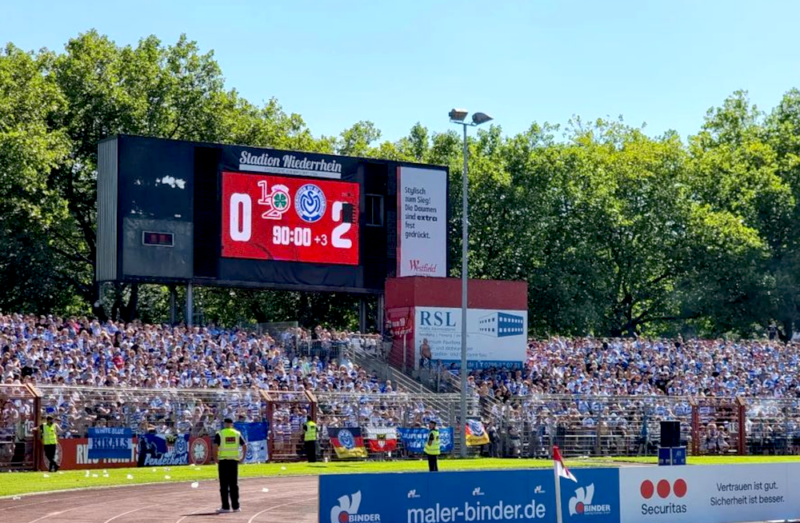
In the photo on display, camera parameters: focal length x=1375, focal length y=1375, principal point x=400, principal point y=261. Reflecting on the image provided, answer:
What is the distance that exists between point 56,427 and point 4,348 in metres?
4.17

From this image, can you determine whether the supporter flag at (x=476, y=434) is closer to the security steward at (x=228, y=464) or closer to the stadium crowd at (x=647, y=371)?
the stadium crowd at (x=647, y=371)

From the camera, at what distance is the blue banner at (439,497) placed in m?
20.8

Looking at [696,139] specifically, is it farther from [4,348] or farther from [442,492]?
[442,492]

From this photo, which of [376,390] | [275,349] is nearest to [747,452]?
[376,390]

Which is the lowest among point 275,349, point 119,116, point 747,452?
point 747,452

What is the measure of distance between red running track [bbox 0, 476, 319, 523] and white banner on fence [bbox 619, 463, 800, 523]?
5829mm

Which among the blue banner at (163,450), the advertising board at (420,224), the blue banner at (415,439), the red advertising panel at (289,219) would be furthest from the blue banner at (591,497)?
the advertising board at (420,224)

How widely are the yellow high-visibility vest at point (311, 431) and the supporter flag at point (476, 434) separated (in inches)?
264

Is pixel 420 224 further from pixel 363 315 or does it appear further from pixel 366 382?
pixel 366 382

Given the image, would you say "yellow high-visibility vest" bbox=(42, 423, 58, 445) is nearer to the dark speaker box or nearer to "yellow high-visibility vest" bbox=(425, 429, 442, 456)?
"yellow high-visibility vest" bbox=(425, 429, 442, 456)

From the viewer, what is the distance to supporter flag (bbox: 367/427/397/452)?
43.2 metres

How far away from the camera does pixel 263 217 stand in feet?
168

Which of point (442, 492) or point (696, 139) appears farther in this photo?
point (696, 139)

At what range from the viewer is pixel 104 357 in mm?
41594
